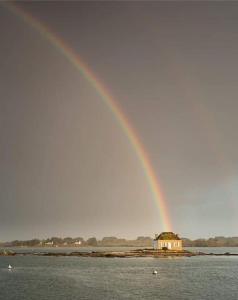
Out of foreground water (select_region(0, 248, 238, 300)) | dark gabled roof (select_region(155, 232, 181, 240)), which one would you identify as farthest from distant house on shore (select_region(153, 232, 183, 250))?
foreground water (select_region(0, 248, 238, 300))

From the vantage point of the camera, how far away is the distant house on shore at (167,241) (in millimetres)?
161125

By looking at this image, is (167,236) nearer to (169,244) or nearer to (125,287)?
(169,244)

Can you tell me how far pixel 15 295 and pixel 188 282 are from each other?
89.5 feet

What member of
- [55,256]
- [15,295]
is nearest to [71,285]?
[15,295]

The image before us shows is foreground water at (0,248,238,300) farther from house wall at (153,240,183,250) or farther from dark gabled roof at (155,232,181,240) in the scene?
house wall at (153,240,183,250)

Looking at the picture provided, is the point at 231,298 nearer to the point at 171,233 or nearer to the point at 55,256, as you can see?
the point at 171,233

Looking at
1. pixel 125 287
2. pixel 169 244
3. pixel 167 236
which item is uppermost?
pixel 167 236

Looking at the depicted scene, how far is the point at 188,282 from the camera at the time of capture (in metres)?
76.5

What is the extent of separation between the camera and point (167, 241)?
162 m

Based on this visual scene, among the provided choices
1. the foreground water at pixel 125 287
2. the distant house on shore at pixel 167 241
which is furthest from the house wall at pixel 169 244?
the foreground water at pixel 125 287

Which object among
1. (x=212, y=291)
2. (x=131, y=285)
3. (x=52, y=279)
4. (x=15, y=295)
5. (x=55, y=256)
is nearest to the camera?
(x=15, y=295)

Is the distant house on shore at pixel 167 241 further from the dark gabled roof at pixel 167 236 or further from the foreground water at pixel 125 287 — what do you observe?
the foreground water at pixel 125 287

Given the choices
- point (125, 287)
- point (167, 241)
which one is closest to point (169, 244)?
point (167, 241)

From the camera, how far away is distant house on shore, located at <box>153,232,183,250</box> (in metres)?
161
